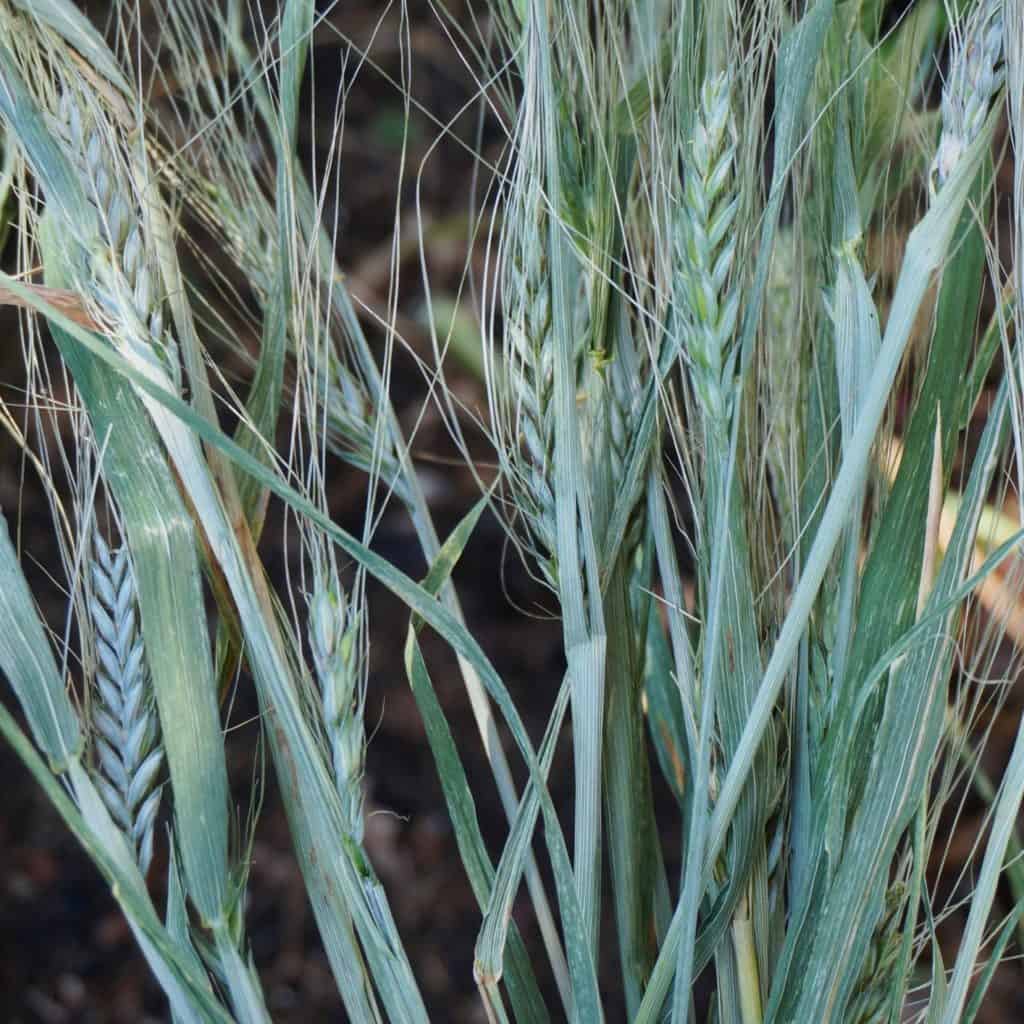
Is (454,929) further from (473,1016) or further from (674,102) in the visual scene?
(674,102)

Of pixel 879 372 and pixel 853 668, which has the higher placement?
pixel 879 372

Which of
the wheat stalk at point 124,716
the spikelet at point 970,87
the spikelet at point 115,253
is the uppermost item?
the spikelet at point 970,87

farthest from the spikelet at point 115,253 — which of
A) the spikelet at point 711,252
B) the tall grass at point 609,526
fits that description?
the spikelet at point 711,252

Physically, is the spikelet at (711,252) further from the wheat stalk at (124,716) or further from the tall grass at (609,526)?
the wheat stalk at (124,716)

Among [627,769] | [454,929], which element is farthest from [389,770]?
[627,769]

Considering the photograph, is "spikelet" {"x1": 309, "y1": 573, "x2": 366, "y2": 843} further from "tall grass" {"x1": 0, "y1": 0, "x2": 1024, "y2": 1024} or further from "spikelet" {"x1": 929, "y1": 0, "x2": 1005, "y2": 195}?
"spikelet" {"x1": 929, "y1": 0, "x2": 1005, "y2": 195}

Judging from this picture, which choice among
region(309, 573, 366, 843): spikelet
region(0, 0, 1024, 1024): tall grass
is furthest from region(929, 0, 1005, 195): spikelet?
region(309, 573, 366, 843): spikelet

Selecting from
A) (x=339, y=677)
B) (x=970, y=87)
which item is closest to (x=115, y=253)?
(x=339, y=677)
